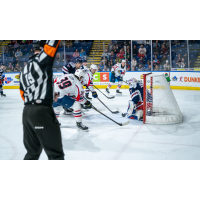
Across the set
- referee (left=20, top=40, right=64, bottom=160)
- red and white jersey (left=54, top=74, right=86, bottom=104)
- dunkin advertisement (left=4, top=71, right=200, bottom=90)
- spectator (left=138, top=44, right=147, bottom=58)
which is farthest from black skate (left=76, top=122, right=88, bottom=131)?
spectator (left=138, top=44, right=147, bottom=58)

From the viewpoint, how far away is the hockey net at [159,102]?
3.85 m

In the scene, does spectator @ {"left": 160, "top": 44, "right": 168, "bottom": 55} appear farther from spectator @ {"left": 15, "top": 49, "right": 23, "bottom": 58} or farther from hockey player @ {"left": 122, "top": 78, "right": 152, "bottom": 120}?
spectator @ {"left": 15, "top": 49, "right": 23, "bottom": 58}

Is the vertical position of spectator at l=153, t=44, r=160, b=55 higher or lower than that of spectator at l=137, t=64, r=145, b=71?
higher

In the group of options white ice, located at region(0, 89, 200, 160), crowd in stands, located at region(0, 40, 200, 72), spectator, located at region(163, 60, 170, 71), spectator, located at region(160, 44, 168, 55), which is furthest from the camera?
spectator, located at region(160, 44, 168, 55)

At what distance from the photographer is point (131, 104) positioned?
4199 mm

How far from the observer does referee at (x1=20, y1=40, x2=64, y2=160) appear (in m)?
1.51

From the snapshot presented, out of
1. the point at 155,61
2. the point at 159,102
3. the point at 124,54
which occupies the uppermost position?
the point at 124,54

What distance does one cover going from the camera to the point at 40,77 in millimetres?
1530

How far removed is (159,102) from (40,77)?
3.08 m

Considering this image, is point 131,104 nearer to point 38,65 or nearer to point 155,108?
point 155,108

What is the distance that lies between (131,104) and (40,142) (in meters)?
2.80

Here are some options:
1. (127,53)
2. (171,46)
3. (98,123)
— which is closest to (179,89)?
(171,46)

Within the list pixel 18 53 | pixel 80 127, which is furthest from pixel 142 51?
pixel 80 127

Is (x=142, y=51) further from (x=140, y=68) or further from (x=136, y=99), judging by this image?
(x=136, y=99)
